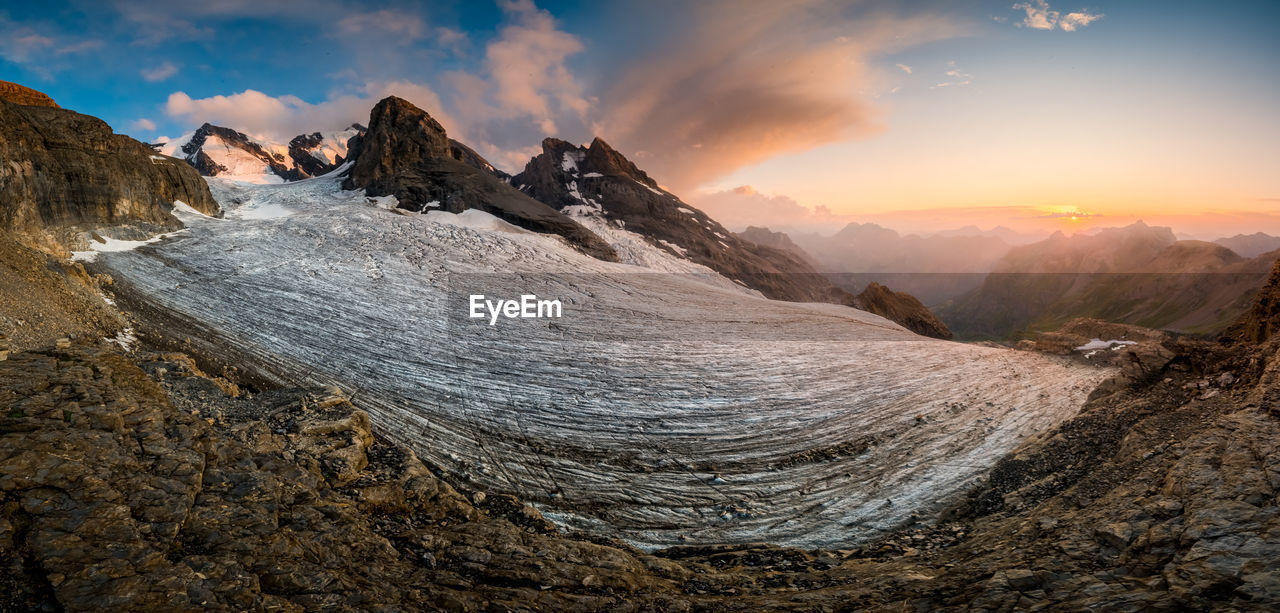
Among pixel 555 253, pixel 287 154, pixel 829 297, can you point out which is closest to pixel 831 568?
pixel 555 253

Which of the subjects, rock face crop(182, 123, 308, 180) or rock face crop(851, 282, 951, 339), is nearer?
rock face crop(851, 282, 951, 339)

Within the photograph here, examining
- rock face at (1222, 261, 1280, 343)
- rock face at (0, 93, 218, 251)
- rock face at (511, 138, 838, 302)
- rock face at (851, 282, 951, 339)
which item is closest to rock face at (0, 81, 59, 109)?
rock face at (0, 93, 218, 251)

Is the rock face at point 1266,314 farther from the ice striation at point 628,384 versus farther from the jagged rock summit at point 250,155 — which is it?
the jagged rock summit at point 250,155

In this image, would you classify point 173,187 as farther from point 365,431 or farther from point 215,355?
point 365,431

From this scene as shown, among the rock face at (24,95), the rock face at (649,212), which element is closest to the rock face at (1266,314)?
the rock face at (649,212)

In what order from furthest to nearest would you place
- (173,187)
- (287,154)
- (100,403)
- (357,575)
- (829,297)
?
(287,154) → (829,297) → (173,187) → (100,403) → (357,575)

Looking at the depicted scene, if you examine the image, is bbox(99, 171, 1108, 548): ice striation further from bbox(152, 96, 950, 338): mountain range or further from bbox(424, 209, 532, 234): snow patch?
bbox(152, 96, 950, 338): mountain range
